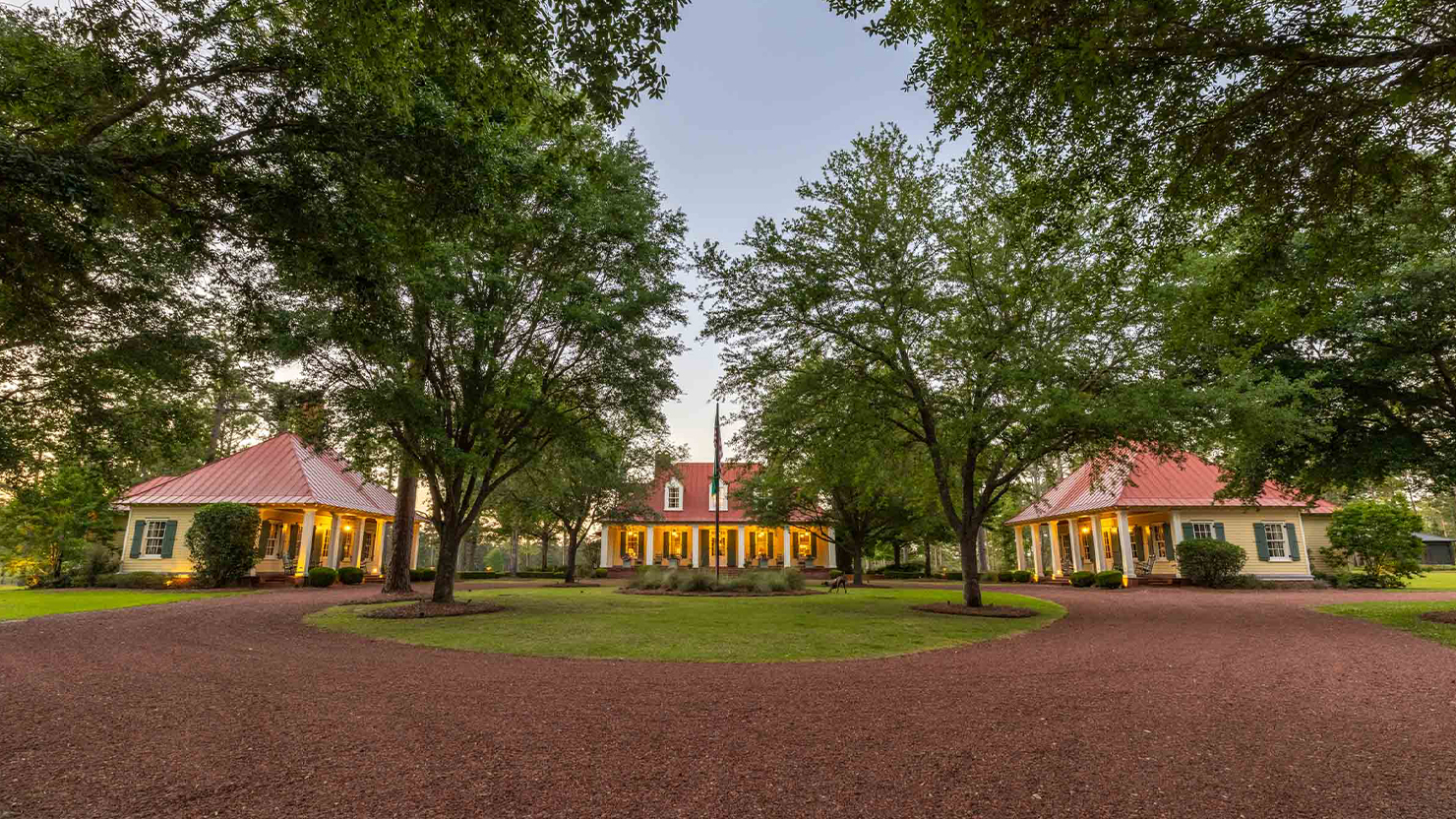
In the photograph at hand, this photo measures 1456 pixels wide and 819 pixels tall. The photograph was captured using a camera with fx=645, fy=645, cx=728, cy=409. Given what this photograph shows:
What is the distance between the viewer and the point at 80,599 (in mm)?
16688

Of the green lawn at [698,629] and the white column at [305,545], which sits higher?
the white column at [305,545]

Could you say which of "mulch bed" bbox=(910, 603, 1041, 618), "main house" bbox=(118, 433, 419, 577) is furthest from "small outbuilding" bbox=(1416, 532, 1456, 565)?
"main house" bbox=(118, 433, 419, 577)

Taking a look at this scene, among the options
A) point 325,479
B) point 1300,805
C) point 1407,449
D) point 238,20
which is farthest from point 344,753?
point 325,479

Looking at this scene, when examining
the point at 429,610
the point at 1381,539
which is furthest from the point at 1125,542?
the point at 429,610

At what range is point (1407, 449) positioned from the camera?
12812 mm

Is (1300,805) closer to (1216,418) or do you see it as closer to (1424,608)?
(1216,418)

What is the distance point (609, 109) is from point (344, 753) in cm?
499

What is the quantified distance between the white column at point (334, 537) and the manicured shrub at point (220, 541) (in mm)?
4085

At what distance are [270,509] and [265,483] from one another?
4.39ft

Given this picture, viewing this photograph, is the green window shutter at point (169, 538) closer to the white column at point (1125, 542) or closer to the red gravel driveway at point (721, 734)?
the red gravel driveway at point (721, 734)

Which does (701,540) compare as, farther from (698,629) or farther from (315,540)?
(698,629)

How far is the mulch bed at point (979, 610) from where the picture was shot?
14148mm

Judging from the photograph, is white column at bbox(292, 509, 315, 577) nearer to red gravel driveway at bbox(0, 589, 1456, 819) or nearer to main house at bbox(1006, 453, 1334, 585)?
red gravel driveway at bbox(0, 589, 1456, 819)

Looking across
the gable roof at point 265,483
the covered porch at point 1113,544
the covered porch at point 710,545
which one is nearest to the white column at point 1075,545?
the covered porch at point 1113,544
